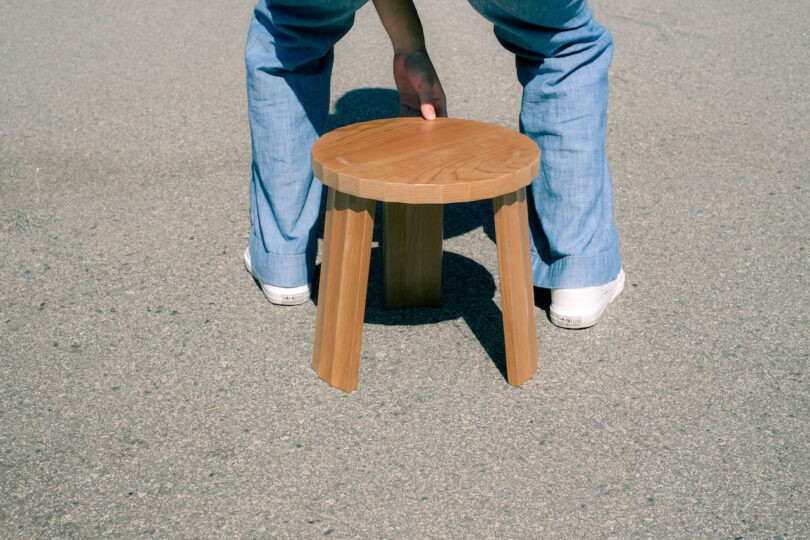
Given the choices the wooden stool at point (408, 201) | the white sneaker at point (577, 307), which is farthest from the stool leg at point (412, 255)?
the white sneaker at point (577, 307)

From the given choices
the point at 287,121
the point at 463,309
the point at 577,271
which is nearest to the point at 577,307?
the point at 577,271

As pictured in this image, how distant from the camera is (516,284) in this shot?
5.58 ft

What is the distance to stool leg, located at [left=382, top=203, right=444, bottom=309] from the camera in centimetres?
189

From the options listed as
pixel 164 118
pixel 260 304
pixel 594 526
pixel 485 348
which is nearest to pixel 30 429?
pixel 260 304

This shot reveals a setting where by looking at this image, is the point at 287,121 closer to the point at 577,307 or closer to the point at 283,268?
the point at 283,268

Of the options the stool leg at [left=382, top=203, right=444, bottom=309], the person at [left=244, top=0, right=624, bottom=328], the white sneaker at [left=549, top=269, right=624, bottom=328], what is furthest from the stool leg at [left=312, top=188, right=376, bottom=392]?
the white sneaker at [left=549, top=269, right=624, bottom=328]

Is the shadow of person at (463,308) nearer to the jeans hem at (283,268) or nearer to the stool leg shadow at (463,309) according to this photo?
the stool leg shadow at (463,309)

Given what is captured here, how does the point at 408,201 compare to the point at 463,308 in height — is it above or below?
above

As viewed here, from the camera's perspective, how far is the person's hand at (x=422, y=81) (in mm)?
1877

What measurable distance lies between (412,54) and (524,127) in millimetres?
321

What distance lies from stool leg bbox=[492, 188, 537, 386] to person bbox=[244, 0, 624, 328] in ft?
0.82

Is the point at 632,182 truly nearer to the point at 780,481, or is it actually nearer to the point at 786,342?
the point at 786,342

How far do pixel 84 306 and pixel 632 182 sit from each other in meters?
1.72

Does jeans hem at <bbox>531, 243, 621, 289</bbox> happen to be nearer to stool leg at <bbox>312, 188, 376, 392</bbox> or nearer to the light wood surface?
the light wood surface
